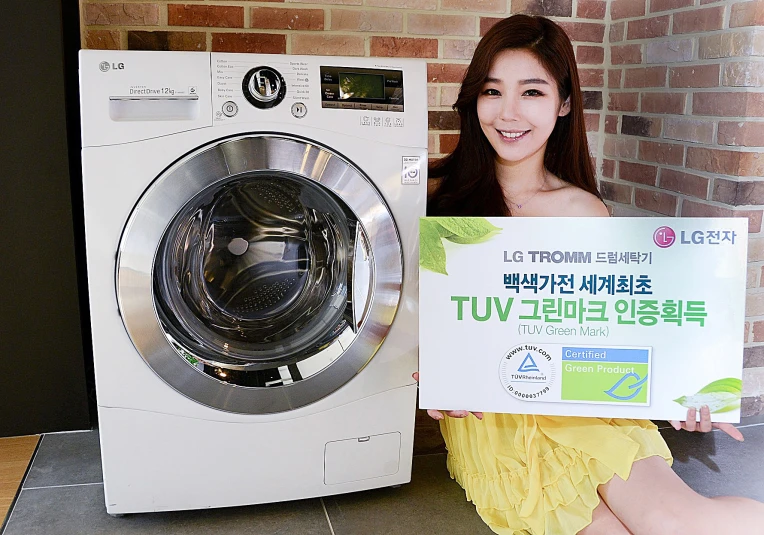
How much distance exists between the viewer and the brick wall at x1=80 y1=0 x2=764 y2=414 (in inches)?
75.1

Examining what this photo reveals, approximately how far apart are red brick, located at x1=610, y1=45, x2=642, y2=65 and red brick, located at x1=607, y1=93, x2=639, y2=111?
0.09 metres

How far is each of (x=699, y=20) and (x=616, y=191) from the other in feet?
1.91

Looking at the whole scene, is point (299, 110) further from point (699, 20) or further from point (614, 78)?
point (614, 78)

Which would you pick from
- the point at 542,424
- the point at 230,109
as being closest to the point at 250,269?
the point at 230,109

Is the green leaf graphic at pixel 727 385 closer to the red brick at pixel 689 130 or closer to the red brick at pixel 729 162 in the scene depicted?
the red brick at pixel 729 162

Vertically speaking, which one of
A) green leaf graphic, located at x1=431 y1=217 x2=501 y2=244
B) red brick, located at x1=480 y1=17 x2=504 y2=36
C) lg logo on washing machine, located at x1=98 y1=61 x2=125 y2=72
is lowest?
green leaf graphic, located at x1=431 y1=217 x2=501 y2=244

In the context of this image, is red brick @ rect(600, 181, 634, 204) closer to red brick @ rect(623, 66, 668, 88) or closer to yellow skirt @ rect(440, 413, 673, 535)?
red brick @ rect(623, 66, 668, 88)

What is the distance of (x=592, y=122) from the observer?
8.02 ft

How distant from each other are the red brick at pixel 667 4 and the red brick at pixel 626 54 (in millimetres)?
113

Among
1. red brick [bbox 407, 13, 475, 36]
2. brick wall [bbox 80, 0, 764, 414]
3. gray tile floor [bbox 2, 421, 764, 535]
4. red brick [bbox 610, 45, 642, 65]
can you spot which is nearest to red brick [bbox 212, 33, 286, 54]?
brick wall [bbox 80, 0, 764, 414]

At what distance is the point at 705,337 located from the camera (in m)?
1.40

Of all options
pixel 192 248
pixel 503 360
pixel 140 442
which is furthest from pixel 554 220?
pixel 140 442

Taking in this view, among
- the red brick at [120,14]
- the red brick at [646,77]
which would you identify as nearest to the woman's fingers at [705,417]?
the red brick at [646,77]

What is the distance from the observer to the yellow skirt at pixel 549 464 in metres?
1.43
